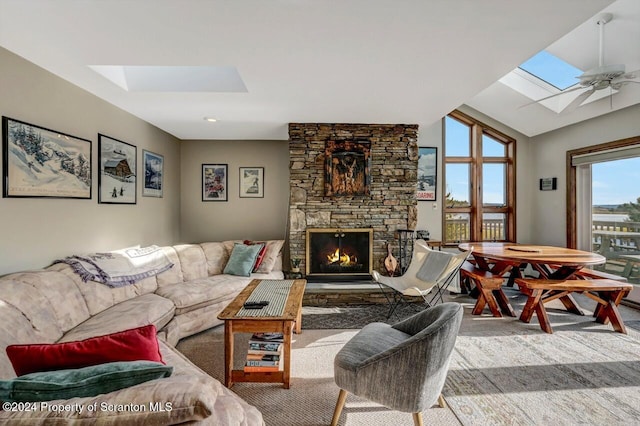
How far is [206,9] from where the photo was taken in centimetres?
175

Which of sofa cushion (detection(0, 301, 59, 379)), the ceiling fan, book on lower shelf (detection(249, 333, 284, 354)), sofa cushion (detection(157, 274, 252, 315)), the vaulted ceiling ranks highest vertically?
the ceiling fan

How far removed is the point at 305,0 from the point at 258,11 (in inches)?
11.8

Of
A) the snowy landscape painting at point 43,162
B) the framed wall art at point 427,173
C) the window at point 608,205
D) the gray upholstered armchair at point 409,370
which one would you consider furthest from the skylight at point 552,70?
the snowy landscape painting at point 43,162

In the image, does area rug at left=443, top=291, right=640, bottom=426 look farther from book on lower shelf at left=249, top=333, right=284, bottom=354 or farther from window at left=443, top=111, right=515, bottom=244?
window at left=443, top=111, right=515, bottom=244

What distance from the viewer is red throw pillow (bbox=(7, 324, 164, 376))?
44.3 inches

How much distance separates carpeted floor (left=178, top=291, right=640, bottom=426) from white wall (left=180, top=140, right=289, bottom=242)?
2.22m

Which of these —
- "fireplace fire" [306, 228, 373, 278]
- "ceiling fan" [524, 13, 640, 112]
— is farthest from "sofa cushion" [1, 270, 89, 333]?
"ceiling fan" [524, 13, 640, 112]

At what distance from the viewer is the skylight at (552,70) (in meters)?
3.94

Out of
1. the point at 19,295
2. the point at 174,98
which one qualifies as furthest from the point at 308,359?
the point at 174,98

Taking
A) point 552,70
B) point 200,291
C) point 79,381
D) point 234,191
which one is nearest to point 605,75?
point 552,70

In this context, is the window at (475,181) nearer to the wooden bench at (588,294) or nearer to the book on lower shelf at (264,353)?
the wooden bench at (588,294)

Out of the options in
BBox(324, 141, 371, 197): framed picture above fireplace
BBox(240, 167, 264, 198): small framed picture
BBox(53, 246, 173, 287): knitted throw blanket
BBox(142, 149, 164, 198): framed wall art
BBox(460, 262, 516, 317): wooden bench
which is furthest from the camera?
BBox(240, 167, 264, 198): small framed picture

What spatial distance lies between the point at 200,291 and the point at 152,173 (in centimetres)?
204

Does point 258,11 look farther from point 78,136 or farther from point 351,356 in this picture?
point 78,136
